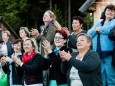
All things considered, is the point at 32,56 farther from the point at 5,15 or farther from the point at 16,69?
the point at 5,15

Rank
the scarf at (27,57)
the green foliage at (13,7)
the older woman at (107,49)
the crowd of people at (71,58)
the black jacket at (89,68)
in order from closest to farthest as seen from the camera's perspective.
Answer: the black jacket at (89,68), the crowd of people at (71,58), the older woman at (107,49), the scarf at (27,57), the green foliage at (13,7)

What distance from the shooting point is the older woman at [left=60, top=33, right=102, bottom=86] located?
760 cm

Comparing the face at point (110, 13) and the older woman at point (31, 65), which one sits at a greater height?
the face at point (110, 13)

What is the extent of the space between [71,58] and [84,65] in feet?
0.77

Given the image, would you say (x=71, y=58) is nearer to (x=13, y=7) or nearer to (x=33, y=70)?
(x=33, y=70)

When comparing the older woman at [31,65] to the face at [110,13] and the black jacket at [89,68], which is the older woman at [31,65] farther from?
the black jacket at [89,68]

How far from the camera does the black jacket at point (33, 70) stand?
9.52m

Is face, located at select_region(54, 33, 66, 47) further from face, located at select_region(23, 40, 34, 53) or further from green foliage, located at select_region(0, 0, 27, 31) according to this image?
green foliage, located at select_region(0, 0, 27, 31)

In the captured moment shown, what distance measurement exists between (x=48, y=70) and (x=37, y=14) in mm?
42983

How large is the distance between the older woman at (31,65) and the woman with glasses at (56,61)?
0.19m

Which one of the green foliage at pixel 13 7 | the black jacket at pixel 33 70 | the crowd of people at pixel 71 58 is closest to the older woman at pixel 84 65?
the crowd of people at pixel 71 58

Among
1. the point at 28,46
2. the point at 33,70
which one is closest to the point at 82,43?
the point at 33,70

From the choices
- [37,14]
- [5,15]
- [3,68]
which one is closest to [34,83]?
[3,68]

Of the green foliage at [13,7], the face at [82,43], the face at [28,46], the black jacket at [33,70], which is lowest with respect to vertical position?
the green foliage at [13,7]
